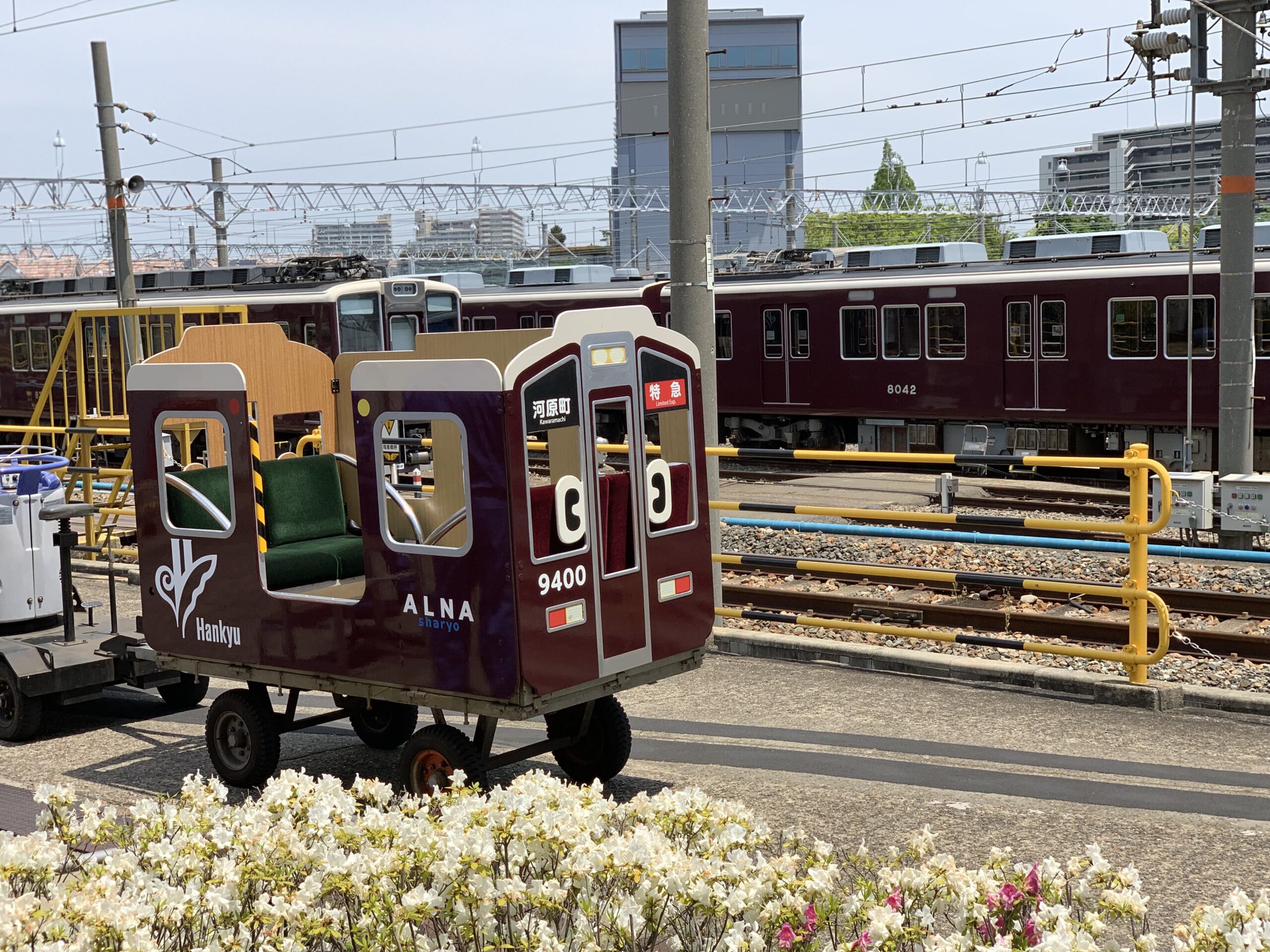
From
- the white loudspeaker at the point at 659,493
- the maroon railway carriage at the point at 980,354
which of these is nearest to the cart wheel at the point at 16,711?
the white loudspeaker at the point at 659,493

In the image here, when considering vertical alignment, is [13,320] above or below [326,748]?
above

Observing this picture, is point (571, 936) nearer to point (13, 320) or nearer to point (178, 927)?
point (178, 927)

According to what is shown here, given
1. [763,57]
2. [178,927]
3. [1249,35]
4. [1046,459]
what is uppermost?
[763,57]

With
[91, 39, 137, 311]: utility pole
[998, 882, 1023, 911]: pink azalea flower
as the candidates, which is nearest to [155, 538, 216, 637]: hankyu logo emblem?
[998, 882, 1023, 911]: pink azalea flower

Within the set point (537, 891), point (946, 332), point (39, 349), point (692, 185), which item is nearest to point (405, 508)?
point (537, 891)

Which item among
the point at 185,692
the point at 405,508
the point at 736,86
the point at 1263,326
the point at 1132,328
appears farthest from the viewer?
the point at 736,86

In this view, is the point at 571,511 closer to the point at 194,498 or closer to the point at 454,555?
the point at 454,555

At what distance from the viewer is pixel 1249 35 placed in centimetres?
1380

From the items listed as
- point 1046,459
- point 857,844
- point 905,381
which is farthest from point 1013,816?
point 905,381

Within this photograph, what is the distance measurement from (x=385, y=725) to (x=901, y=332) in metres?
16.2

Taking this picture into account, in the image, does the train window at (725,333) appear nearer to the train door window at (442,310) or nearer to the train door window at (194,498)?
the train door window at (442,310)

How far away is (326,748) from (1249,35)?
1145 cm

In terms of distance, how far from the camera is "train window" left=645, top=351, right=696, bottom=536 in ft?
20.8

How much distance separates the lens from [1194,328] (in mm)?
18984
